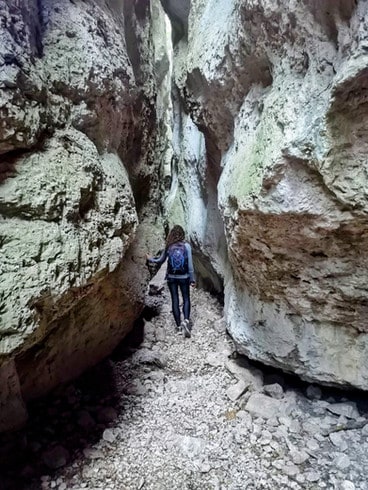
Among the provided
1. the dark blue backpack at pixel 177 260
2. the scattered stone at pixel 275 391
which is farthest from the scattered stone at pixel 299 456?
the dark blue backpack at pixel 177 260

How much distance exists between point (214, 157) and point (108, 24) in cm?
194

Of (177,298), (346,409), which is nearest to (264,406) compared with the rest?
(346,409)

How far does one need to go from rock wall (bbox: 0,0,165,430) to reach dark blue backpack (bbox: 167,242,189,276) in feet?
1.80

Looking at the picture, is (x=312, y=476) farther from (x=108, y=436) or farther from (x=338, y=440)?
(x=108, y=436)

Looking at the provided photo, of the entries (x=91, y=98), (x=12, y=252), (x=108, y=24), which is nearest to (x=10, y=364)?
(x=12, y=252)

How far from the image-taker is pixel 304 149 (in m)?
2.35

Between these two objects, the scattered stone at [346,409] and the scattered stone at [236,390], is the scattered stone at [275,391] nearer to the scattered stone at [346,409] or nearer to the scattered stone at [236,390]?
the scattered stone at [236,390]

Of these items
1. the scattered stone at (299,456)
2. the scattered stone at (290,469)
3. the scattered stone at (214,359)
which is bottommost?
the scattered stone at (290,469)

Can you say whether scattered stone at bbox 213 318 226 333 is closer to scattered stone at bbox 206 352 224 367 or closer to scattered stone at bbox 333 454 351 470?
scattered stone at bbox 206 352 224 367

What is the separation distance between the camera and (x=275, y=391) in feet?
11.1

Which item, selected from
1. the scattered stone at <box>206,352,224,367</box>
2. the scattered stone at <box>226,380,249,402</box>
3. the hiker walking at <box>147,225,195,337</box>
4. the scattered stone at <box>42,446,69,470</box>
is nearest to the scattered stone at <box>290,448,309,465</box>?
the scattered stone at <box>226,380,249,402</box>

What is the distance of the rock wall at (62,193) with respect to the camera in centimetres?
213

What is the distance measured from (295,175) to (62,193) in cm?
155

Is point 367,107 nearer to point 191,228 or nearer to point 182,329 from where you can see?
point 182,329
